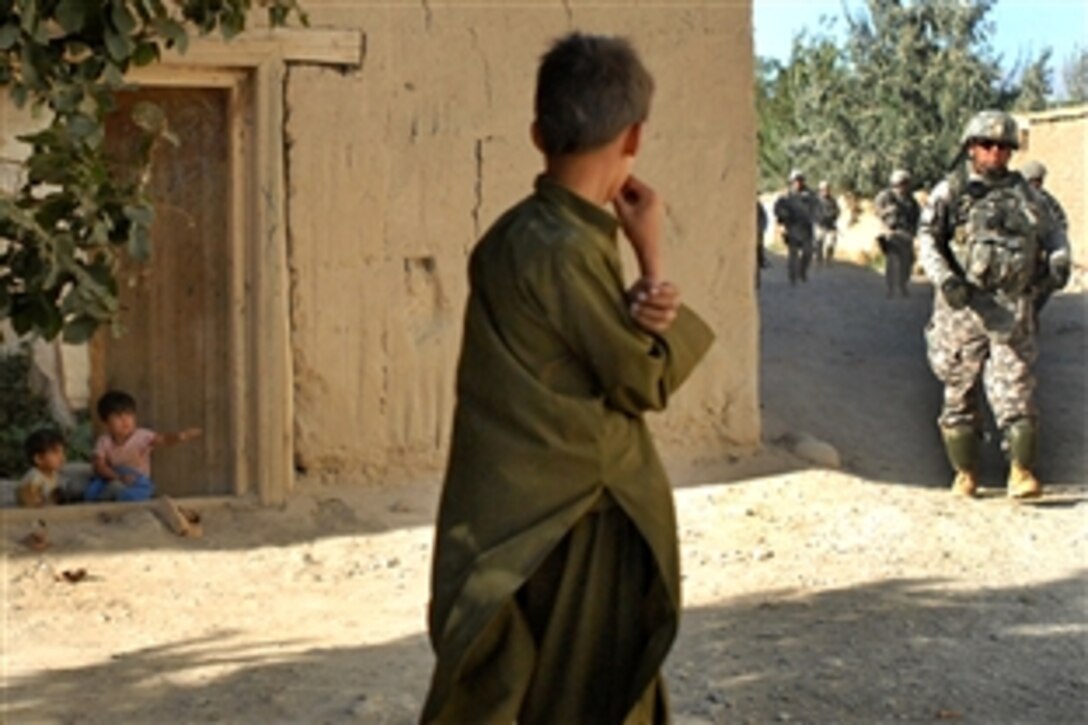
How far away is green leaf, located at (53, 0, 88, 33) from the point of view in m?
4.00

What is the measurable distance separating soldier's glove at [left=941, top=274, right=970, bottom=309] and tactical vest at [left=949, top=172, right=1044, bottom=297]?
0.09 meters

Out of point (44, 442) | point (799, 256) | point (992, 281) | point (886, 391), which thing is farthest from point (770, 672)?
point (799, 256)

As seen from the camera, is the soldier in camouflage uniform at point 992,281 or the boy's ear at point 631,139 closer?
the boy's ear at point 631,139

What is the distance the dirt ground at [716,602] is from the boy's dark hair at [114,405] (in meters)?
0.44

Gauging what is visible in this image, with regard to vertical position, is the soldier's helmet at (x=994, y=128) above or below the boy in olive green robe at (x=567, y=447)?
above

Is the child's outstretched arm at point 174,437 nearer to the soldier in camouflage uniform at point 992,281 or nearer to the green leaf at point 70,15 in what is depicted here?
the soldier in camouflage uniform at point 992,281

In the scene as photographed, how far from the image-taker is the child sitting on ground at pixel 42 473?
317 inches

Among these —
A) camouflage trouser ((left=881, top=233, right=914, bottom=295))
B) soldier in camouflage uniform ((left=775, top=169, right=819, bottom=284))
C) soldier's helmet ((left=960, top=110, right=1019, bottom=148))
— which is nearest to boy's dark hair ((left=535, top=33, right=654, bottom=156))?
soldier's helmet ((left=960, top=110, right=1019, bottom=148))

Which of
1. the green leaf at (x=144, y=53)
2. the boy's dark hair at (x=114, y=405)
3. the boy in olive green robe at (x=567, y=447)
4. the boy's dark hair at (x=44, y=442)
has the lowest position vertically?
the boy's dark hair at (x=44, y=442)

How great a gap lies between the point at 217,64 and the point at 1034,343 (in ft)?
12.8

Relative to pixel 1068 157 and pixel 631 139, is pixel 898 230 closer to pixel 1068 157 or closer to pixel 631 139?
pixel 1068 157

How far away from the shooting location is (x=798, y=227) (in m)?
22.9

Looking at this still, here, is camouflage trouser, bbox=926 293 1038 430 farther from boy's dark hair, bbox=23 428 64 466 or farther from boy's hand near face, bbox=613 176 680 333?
boy's hand near face, bbox=613 176 680 333

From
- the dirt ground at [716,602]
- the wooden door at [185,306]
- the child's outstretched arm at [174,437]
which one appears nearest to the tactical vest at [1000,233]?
the dirt ground at [716,602]
